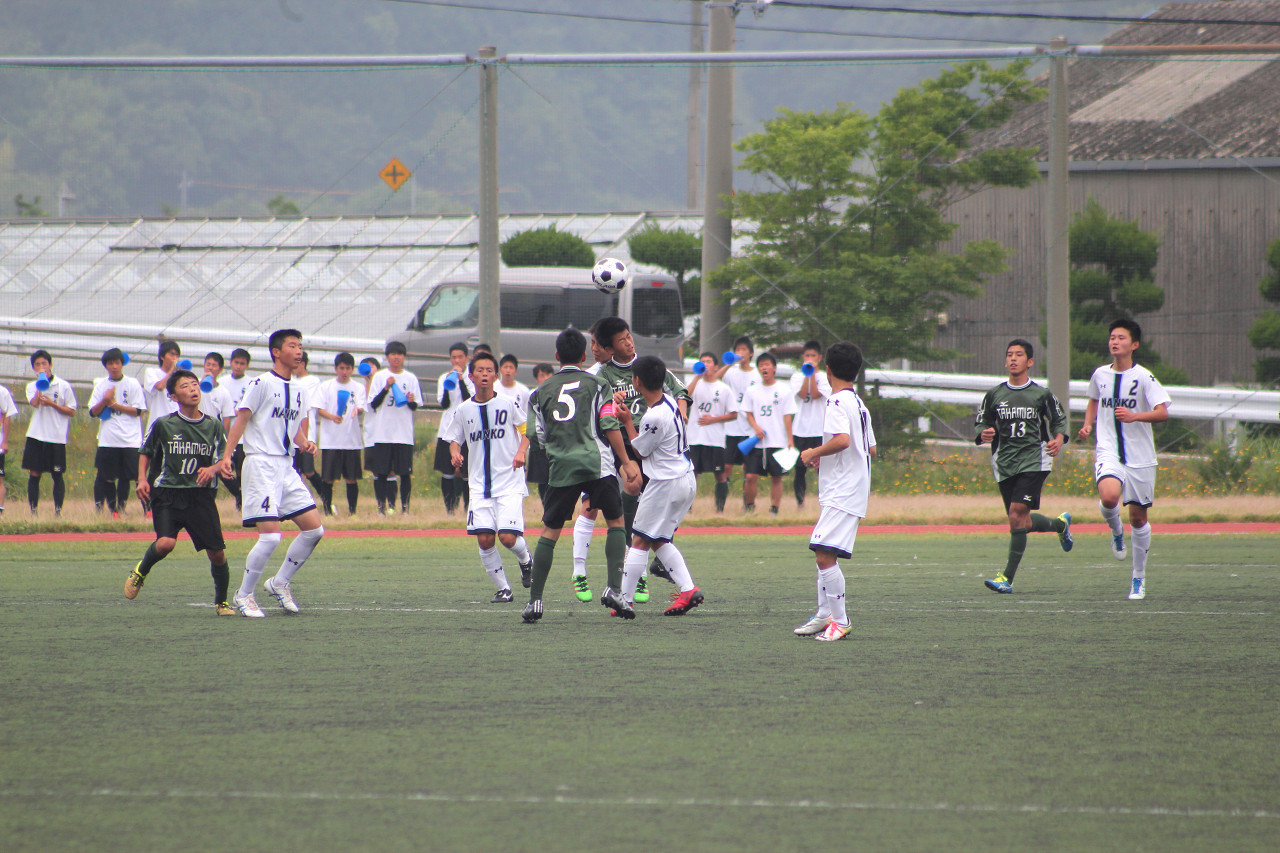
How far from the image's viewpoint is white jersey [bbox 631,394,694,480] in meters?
8.38

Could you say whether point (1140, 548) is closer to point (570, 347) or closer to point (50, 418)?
point (570, 347)

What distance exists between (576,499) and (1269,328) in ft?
56.5

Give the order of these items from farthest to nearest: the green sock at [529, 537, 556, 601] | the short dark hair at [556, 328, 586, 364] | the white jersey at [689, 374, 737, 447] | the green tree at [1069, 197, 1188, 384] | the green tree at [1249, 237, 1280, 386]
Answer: the green tree at [1069, 197, 1188, 384], the green tree at [1249, 237, 1280, 386], the white jersey at [689, 374, 737, 447], the short dark hair at [556, 328, 586, 364], the green sock at [529, 537, 556, 601]

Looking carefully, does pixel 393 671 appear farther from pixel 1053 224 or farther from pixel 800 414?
pixel 1053 224

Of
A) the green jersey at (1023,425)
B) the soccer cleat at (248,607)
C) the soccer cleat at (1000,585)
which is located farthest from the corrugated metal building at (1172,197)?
the soccer cleat at (248,607)

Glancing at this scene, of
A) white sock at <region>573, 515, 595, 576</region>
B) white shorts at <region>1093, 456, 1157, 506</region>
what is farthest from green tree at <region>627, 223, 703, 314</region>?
white sock at <region>573, 515, 595, 576</region>

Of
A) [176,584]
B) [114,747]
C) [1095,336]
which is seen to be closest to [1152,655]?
[114,747]

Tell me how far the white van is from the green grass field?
11.0m

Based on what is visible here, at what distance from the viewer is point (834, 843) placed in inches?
160

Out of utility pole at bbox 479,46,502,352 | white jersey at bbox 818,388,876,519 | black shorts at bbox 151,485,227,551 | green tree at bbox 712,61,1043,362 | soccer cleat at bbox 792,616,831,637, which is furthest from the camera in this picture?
green tree at bbox 712,61,1043,362

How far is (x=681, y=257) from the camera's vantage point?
19.5 meters

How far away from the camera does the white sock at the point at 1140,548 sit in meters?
9.55

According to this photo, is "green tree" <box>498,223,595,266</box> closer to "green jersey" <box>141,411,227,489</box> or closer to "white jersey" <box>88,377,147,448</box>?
"white jersey" <box>88,377,147,448</box>

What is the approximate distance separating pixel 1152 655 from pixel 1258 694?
1.04 metres
